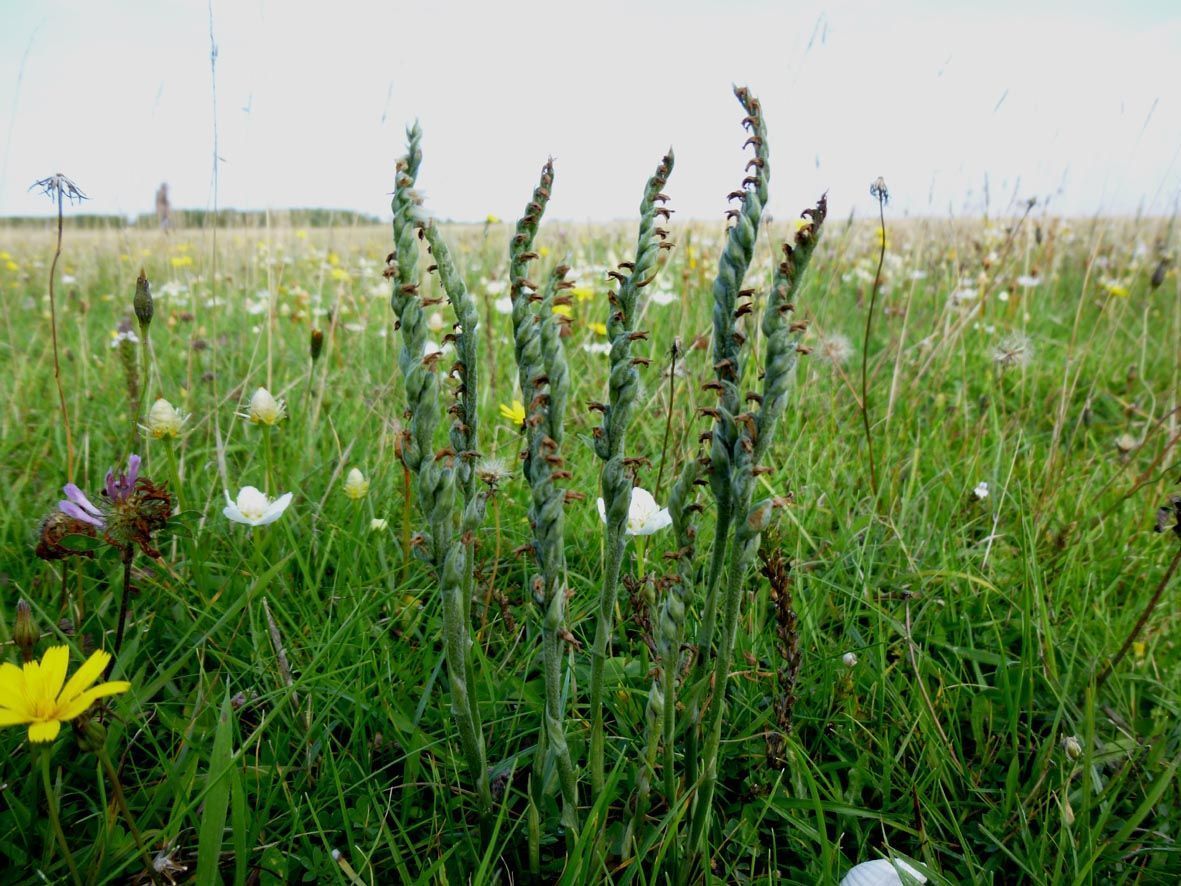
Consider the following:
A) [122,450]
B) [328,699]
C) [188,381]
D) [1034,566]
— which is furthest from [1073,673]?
[188,381]

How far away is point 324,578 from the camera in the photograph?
227cm

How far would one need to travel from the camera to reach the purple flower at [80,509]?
164 centimetres

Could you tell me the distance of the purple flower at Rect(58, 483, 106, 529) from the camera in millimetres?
1639

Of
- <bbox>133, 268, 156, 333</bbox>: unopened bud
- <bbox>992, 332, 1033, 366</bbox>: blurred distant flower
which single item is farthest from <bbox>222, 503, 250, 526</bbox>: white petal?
<bbox>992, 332, 1033, 366</bbox>: blurred distant flower

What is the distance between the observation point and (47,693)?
1114 millimetres

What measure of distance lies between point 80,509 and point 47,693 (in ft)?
2.29

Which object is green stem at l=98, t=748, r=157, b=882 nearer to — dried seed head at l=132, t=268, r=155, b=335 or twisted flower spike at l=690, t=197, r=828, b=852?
twisted flower spike at l=690, t=197, r=828, b=852

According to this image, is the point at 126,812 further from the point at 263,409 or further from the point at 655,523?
the point at 263,409

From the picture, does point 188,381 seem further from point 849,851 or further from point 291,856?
point 849,851

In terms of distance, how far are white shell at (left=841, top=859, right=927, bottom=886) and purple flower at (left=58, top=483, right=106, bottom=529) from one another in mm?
1684

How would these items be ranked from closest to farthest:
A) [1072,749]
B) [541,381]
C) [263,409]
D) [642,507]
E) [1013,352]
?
[541,381] → [1072,749] → [642,507] → [263,409] → [1013,352]

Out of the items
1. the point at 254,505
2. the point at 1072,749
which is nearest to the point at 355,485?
the point at 254,505

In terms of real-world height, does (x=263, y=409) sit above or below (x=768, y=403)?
below

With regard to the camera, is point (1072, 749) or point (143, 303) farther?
point (143, 303)
